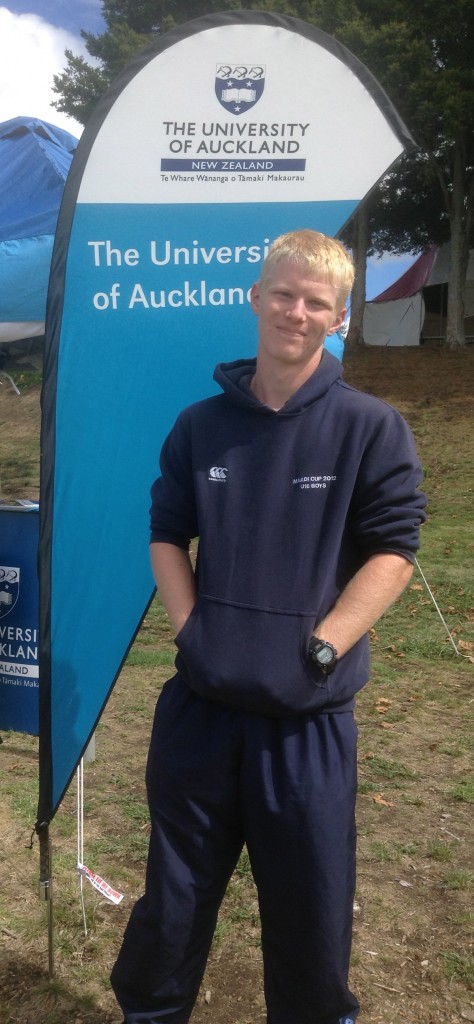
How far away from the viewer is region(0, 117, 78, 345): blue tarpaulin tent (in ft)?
12.6

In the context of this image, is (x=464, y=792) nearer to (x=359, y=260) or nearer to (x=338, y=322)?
(x=338, y=322)

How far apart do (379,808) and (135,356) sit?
7.38 feet

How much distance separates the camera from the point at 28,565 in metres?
3.83

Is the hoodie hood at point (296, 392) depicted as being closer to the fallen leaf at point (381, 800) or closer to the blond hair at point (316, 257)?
the blond hair at point (316, 257)

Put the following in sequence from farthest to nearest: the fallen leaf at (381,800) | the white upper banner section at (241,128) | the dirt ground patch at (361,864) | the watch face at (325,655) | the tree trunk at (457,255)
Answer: the tree trunk at (457,255), the fallen leaf at (381,800), the dirt ground patch at (361,864), the white upper banner section at (241,128), the watch face at (325,655)

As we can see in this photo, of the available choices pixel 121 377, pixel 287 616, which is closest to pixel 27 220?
pixel 121 377

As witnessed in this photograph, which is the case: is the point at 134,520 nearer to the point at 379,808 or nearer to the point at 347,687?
the point at 347,687

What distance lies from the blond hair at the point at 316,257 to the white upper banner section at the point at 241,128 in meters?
0.69

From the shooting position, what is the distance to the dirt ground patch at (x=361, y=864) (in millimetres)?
2459

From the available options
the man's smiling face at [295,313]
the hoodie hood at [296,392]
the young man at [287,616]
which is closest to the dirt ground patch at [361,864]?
the young man at [287,616]

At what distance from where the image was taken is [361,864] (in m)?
3.19

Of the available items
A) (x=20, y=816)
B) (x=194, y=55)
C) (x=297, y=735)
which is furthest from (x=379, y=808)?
(x=194, y=55)

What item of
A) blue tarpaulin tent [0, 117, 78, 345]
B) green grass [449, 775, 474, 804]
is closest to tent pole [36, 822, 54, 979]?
green grass [449, 775, 474, 804]

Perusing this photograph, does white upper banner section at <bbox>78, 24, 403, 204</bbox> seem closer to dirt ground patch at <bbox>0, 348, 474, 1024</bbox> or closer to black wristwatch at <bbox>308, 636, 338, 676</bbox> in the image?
black wristwatch at <bbox>308, 636, 338, 676</bbox>
